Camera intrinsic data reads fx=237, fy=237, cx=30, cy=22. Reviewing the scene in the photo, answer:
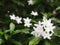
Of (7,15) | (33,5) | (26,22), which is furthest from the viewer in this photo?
(33,5)

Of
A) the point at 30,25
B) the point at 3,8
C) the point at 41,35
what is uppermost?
the point at 3,8

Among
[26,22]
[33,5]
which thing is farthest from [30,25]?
[33,5]

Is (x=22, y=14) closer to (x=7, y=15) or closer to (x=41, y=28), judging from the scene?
(x=7, y=15)

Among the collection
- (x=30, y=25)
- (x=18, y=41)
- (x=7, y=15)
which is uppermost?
(x=7, y=15)

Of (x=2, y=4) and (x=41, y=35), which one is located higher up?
(x=2, y=4)

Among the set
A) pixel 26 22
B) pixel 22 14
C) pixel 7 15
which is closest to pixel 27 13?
pixel 22 14

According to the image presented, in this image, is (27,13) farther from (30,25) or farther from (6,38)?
(6,38)

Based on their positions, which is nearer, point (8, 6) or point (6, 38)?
point (6, 38)

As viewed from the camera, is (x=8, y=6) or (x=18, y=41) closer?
(x=18, y=41)

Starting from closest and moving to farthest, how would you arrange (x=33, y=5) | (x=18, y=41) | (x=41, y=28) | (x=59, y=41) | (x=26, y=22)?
(x=41, y=28) → (x=59, y=41) → (x=18, y=41) → (x=26, y=22) → (x=33, y=5)
